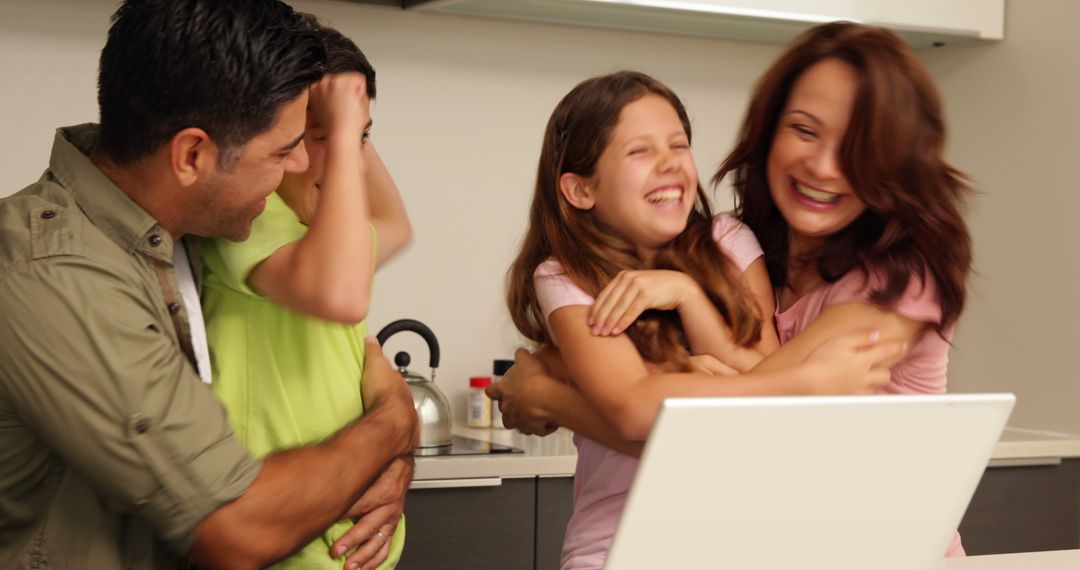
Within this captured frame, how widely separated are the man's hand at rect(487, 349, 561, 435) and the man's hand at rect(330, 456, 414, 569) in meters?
0.21

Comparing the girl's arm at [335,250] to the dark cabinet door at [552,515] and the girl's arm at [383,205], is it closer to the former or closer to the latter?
the girl's arm at [383,205]

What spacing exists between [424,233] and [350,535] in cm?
153

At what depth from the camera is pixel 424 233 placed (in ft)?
9.43

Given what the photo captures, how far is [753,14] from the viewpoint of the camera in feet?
8.90

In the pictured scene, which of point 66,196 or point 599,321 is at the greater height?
point 66,196

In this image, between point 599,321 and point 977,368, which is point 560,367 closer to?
point 599,321

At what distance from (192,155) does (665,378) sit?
53 cm

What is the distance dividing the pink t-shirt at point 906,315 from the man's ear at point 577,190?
0.62 feet

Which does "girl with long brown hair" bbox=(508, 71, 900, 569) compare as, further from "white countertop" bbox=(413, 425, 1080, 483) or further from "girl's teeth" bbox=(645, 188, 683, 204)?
"white countertop" bbox=(413, 425, 1080, 483)

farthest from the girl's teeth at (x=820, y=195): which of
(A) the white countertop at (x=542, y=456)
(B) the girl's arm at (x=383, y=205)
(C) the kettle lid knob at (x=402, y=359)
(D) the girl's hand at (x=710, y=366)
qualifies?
(C) the kettle lid knob at (x=402, y=359)

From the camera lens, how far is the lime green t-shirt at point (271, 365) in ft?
4.50

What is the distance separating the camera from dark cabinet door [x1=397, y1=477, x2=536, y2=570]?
7.50 feet

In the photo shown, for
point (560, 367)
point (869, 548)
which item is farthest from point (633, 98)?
point (869, 548)

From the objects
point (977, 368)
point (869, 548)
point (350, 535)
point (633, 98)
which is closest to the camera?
point (869, 548)
